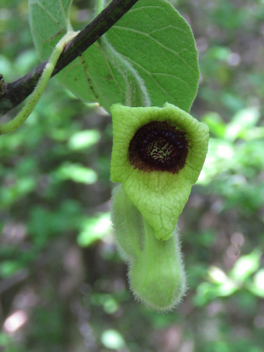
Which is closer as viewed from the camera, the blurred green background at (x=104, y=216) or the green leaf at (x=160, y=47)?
the green leaf at (x=160, y=47)

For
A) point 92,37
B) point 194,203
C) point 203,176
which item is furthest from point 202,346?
point 92,37

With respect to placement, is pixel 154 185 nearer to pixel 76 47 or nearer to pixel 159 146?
pixel 159 146

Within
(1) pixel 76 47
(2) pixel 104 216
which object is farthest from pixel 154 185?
(2) pixel 104 216

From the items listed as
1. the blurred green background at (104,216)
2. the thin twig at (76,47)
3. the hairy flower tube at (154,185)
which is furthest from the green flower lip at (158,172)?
the blurred green background at (104,216)

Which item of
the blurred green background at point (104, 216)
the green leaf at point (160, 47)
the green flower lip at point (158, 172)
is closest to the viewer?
the green flower lip at point (158, 172)

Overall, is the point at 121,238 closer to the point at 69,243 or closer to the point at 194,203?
the point at 69,243

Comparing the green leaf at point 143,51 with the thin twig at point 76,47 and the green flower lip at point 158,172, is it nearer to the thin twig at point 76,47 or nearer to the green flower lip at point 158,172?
the thin twig at point 76,47
